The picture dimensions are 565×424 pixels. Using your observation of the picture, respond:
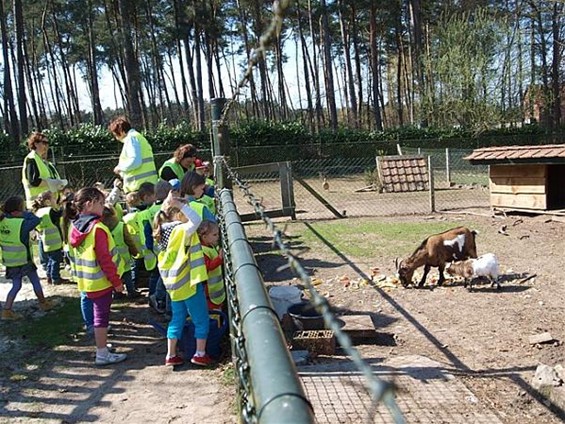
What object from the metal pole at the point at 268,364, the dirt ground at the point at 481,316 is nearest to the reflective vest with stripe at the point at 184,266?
the dirt ground at the point at 481,316

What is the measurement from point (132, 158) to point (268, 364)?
518 centimetres

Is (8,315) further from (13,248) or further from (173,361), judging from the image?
(173,361)

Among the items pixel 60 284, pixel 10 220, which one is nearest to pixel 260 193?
pixel 60 284

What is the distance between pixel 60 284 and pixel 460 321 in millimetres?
4626

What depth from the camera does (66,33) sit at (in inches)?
1700

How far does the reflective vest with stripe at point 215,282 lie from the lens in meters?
4.35

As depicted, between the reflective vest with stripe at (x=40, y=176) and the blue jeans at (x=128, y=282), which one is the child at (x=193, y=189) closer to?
the blue jeans at (x=128, y=282)

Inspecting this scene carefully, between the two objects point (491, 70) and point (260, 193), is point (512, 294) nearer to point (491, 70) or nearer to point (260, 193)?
point (260, 193)

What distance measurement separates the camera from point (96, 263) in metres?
4.43

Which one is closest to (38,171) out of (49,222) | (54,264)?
(49,222)

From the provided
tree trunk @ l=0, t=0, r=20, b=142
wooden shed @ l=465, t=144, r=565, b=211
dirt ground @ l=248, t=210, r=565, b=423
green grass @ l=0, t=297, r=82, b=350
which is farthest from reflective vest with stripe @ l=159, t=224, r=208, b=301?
tree trunk @ l=0, t=0, r=20, b=142

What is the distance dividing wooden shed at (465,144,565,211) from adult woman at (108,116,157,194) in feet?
23.9

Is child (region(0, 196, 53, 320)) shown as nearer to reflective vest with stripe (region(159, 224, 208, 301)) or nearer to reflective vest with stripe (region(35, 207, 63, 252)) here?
reflective vest with stripe (region(35, 207, 63, 252))

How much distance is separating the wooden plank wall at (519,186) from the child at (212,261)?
8.13 metres
